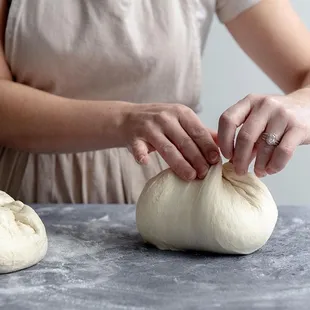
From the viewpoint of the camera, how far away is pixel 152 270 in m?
0.87

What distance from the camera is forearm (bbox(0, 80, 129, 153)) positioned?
3.40ft

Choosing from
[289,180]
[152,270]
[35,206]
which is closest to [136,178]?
[35,206]

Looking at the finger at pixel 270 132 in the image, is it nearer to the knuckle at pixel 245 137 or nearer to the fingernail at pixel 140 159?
the knuckle at pixel 245 137

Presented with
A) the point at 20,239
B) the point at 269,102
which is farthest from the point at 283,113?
the point at 20,239

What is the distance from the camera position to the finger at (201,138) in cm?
96

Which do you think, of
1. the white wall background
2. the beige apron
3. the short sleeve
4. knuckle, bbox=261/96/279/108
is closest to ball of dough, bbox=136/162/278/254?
knuckle, bbox=261/96/279/108

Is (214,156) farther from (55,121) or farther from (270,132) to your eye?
(55,121)

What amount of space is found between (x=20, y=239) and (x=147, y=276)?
0.18 m

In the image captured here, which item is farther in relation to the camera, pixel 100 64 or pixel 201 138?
pixel 100 64

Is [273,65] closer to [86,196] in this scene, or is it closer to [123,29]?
[123,29]

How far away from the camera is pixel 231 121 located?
90 cm

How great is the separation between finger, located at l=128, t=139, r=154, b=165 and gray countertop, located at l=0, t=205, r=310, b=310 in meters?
0.14

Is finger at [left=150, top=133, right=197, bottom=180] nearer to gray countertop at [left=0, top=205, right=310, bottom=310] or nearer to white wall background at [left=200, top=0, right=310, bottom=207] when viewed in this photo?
gray countertop at [left=0, top=205, right=310, bottom=310]

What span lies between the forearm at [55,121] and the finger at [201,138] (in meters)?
0.12
